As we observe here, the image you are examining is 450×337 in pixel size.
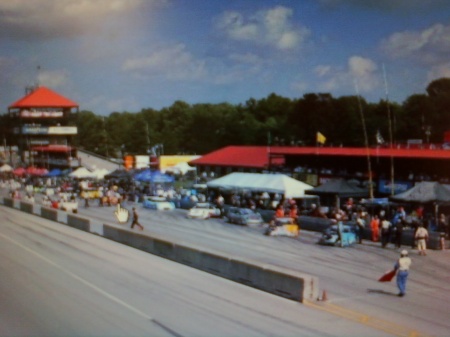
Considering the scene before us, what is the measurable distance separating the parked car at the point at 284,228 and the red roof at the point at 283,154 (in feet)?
35.4

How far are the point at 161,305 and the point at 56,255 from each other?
11.3 m

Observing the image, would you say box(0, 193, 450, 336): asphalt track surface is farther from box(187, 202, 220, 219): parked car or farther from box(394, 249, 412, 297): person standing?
box(187, 202, 220, 219): parked car

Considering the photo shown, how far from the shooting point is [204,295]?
2005 cm

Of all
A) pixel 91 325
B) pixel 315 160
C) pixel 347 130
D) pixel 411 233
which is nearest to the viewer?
pixel 91 325

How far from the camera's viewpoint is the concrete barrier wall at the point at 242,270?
19.2 metres

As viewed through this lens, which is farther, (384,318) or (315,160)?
(315,160)

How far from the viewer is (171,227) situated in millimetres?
39656

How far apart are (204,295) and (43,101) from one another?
88403 millimetres

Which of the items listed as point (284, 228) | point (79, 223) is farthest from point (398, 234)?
point (79, 223)

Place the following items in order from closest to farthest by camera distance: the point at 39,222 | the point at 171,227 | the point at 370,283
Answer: the point at 370,283, the point at 171,227, the point at 39,222

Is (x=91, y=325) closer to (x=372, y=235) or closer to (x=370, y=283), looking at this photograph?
(x=370, y=283)

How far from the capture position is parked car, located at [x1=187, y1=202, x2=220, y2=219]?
4503 cm

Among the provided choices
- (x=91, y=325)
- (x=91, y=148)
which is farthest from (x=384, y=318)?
(x=91, y=148)

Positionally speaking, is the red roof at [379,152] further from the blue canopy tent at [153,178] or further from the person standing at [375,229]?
the person standing at [375,229]
